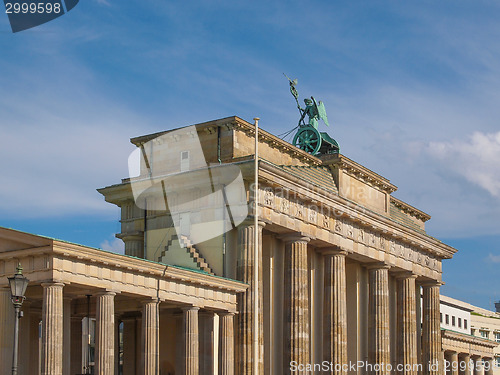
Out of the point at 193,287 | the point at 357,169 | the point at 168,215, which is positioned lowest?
the point at 193,287

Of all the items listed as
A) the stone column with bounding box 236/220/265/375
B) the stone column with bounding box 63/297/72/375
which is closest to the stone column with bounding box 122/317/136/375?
the stone column with bounding box 236/220/265/375

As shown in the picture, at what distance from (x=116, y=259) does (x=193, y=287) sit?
20.5 feet

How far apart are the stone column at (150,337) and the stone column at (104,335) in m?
2.62

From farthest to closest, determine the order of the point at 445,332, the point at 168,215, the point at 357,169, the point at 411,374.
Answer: the point at 445,332
the point at 411,374
the point at 357,169
the point at 168,215

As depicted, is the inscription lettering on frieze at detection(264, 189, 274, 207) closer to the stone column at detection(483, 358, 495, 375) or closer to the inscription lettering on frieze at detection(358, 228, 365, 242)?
the inscription lettering on frieze at detection(358, 228, 365, 242)

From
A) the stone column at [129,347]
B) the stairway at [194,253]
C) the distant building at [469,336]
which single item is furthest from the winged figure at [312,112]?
the distant building at [469,336]

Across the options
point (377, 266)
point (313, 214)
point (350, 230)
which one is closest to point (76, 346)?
point (313, 214)

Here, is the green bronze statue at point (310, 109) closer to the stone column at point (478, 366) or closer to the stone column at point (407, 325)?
the stone column at point (407, 325)

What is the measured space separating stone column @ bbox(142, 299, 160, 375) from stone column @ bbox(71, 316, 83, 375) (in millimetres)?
7003

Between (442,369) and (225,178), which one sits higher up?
(225,178)

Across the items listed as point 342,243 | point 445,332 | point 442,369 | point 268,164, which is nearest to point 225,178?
point 268,164

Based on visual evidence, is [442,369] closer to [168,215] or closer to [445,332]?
[445,332]

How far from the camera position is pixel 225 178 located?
170ft

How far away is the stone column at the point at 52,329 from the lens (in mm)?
37375
